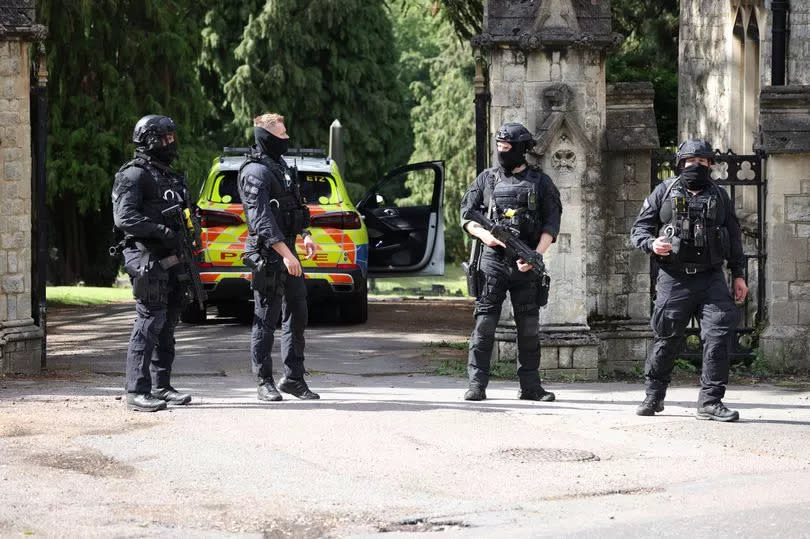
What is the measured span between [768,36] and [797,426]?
923 centimetres

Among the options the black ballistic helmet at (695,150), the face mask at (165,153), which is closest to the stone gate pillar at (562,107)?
the black ballistic helmet at (695,150)

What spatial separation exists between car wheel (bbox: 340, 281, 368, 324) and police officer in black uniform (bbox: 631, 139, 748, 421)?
→ 7.24 metres

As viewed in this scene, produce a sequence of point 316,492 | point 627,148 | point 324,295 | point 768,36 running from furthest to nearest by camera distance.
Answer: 1. point 768,36
2. point 324,295
3. point 627,148
4. point 316,492

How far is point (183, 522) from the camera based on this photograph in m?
6.79

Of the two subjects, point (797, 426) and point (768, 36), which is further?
point (768, 36)

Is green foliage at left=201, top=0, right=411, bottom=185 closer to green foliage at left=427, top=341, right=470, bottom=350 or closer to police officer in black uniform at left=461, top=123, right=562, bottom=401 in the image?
green foliage at left=427, top=341, right=470, bottom=350

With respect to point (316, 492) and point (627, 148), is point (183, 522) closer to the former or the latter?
point (316, 492)

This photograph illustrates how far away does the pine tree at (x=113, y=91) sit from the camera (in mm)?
23375

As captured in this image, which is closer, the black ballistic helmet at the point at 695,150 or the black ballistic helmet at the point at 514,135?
the black ballistic helmet at the point at 695,150

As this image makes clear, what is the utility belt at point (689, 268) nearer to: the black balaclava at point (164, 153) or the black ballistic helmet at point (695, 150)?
the black ballistic helmet at point (695, 150)

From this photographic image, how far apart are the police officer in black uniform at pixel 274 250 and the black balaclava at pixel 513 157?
139 centimetres

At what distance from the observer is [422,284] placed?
5012cm

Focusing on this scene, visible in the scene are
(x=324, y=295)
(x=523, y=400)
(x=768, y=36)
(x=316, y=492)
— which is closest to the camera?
(x=316, y=492)

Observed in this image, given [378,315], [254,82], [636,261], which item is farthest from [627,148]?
[254,82]
